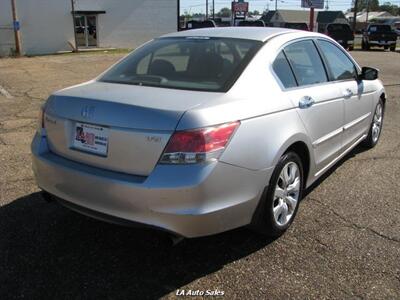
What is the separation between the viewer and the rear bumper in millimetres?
2986

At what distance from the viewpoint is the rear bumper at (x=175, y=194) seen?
9.80 ft

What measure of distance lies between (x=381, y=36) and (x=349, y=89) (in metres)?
29.1

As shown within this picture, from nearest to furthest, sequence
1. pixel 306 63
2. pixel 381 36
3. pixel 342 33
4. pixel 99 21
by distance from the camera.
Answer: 1. pixel 306 63
2. pixel 342 33
3. pixel 381 36
4. pixel 99 21

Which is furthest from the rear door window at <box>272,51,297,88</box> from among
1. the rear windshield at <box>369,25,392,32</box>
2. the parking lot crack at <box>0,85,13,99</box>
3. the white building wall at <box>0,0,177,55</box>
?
the rear windshield at <box>369,25,392,32</box>

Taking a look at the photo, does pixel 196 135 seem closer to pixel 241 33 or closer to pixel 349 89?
pixel 241 33

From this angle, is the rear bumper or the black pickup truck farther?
the black pickup truck

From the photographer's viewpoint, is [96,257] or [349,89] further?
[349,89]

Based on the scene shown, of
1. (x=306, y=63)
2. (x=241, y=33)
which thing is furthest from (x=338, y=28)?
(x=241, y=33)

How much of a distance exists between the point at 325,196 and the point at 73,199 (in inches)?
97.8

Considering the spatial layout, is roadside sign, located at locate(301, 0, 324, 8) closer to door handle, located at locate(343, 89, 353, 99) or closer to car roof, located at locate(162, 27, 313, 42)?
door handle, located at locate(343, 89, 353, 99)

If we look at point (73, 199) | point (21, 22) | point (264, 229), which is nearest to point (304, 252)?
point (264, 229)

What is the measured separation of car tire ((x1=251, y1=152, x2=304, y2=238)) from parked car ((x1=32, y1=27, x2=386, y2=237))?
0.03ft

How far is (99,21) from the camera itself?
33.2m

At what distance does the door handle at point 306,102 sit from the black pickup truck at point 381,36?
3000 centimetres
